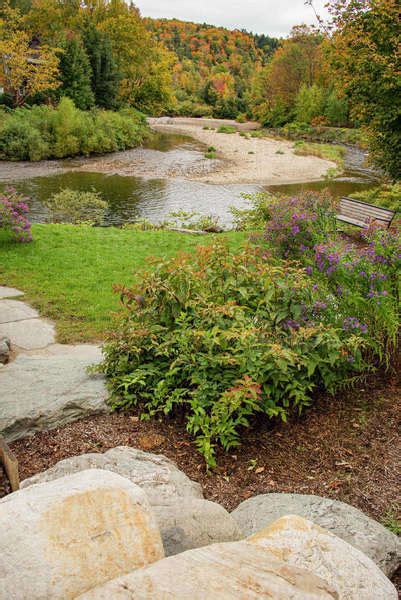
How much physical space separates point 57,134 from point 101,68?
1507 centimetres

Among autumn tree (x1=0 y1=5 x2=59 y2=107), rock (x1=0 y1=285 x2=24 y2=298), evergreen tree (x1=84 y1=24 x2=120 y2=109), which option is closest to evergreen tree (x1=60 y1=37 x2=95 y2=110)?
autumn tree (x1=0 y1=5 x2=59 y2=107)

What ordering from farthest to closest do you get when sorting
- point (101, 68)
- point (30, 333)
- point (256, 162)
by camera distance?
point (101, 68) → point (256, 162) → point (30, 333)

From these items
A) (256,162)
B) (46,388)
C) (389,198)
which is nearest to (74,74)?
(256,162)

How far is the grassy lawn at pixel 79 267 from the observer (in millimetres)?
6234

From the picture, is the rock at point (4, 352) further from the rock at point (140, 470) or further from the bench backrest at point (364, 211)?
the bench backrest at point (364, 211)

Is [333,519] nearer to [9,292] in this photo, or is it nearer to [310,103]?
[9,292]

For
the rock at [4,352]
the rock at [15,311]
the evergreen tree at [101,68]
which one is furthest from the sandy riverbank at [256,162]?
the rock at [4,352]

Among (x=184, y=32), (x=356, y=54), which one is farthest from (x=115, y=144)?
(x=184, y=32)

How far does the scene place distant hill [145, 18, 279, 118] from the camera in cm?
6385

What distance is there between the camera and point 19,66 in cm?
3075

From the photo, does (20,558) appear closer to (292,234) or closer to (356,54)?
(292,234)

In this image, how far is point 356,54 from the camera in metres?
8.88

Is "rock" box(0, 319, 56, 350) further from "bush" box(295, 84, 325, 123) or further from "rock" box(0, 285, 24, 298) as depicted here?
"bush" box(295, 84, 325, 123)

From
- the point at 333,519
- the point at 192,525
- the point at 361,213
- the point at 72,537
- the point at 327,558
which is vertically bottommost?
the point at 333,519
